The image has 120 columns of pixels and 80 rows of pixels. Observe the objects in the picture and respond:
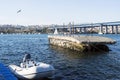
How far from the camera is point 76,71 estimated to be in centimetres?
3569

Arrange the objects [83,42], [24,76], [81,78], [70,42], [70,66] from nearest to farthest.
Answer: [24,76] → [81,78] → [70,66] → [83,42] → [70,42]

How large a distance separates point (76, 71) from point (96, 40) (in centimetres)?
2195

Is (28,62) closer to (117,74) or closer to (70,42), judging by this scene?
(117,74)

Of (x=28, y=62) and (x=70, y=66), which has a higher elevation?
(x=28, y=62)

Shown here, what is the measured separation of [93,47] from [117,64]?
1479 cm

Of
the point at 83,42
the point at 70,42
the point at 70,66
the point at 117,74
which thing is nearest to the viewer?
the point at 117,74

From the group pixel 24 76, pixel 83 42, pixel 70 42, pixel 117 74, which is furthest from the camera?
pixel 70 42

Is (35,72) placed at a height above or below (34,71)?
below

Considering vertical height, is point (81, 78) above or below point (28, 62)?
below

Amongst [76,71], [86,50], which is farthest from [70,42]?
[76,71]

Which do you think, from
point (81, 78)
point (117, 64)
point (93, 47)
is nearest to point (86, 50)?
point (93, 47)

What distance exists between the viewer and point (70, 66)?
3950cm

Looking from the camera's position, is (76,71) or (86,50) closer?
(76,71)

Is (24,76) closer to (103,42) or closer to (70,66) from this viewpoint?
(70,66)
